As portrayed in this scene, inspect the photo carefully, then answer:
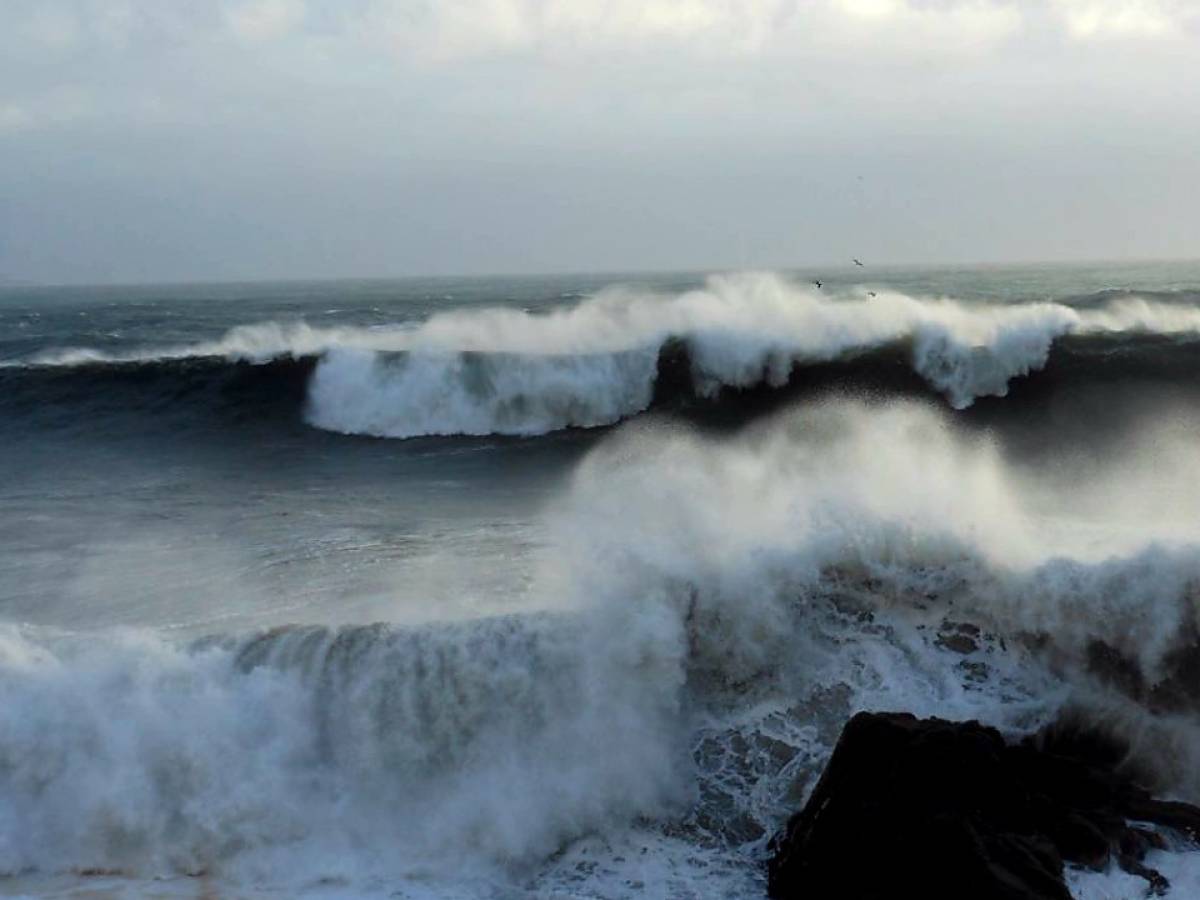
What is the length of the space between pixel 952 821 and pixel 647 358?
13575 mm

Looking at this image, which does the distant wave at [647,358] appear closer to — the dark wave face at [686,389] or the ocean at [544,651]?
the dark wave face at [686,389]

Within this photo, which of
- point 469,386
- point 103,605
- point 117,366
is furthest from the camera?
point 117,366

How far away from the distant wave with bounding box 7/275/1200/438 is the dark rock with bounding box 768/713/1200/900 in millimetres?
11105

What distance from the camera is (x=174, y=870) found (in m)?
6.03

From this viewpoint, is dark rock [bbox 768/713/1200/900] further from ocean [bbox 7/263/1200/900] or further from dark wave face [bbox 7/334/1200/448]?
dark wave face [bbox 7/334/1200/448]

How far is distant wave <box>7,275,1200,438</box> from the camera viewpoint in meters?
17.2

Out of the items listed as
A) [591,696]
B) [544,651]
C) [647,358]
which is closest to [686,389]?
[647,358]

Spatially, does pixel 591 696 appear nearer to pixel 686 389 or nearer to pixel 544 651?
pixel 544 651

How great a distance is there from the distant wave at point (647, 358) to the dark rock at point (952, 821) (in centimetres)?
1111

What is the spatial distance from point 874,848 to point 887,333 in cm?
1435

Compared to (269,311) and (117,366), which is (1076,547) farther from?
(269,311)

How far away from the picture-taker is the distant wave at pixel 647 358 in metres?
17.2

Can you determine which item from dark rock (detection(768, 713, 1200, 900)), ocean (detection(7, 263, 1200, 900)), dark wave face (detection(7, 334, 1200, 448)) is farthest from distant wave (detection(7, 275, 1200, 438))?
dark rock (detection(768, 713, 1200, 900))

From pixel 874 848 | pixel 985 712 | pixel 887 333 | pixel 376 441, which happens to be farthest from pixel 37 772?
pixel 887 333
